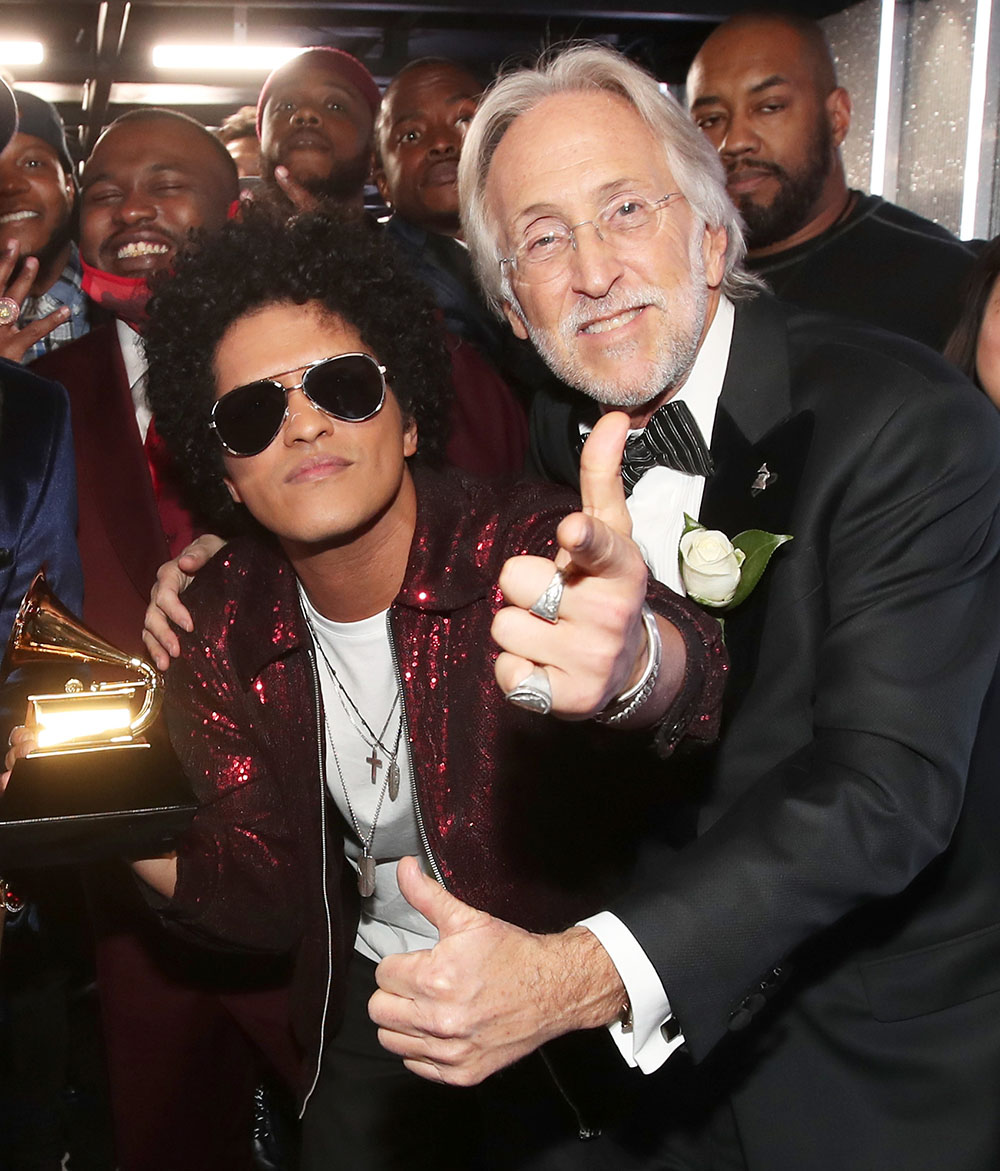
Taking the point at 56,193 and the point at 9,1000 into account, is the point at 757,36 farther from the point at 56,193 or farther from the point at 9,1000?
the point at 9,1000

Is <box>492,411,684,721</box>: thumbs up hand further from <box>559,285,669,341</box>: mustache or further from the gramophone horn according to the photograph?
the gramophone horn

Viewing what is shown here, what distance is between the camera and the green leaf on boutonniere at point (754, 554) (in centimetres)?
186

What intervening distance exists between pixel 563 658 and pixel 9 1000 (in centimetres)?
257

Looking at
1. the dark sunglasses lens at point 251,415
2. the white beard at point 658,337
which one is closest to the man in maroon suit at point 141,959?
the dark sunglasses lens at point 251,415

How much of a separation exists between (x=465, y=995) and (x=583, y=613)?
1.49 ft

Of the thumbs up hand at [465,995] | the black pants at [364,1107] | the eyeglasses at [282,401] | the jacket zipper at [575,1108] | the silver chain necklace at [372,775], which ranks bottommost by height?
the black pants at [364,1107]

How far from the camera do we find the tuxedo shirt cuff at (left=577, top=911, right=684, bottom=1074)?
5.03 feet

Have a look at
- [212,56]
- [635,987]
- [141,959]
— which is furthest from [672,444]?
[212,56]

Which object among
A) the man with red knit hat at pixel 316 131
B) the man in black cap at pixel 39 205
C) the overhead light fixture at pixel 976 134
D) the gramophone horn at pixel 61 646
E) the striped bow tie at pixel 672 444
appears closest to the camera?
the striped bow tie at pixel 672 444

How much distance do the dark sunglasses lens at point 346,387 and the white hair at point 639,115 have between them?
0.39 m

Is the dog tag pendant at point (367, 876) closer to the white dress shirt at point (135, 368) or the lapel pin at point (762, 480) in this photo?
the lapel pin at point (762, 480)

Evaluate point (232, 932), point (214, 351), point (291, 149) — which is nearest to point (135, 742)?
point (232, 932)

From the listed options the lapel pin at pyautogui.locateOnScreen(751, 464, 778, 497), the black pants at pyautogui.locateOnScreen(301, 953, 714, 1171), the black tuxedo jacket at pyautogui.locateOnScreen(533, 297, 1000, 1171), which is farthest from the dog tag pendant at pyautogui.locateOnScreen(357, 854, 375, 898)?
the lapel pin at pyautogui.locateOnScreen(751, 464, 778, 497)

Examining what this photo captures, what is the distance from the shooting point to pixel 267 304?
7.79ft
